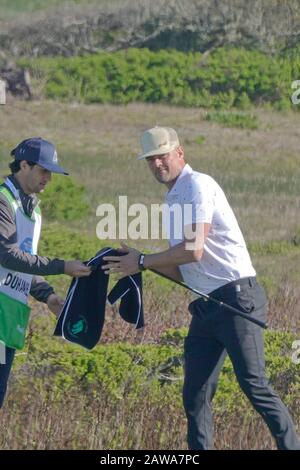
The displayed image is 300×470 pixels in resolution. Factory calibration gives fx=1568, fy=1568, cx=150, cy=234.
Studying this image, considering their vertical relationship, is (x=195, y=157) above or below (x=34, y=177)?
below

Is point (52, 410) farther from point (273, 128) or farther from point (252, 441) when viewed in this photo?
point (273, 128)

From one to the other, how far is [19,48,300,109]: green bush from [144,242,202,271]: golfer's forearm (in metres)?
17.5

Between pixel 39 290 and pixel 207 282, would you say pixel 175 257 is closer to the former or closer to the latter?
pixel 207 282

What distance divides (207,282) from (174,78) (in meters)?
19.5

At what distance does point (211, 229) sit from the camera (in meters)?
7.29

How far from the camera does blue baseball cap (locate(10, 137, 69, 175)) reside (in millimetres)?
7227

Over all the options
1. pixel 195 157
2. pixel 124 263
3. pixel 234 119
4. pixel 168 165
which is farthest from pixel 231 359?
pixel 234 119

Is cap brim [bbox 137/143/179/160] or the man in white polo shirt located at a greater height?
cap brim [bbox 137/143/179/160]

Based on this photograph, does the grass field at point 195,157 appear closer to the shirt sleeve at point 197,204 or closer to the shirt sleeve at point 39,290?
the shirt sleeve at point 39,290


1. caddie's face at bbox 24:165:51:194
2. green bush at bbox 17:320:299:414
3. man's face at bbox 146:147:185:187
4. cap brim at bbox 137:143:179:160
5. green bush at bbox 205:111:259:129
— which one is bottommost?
green bush at bbox 17:320:299:414

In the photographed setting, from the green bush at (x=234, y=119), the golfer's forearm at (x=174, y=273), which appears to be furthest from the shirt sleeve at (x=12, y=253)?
the green bush at (x=234, y=119)

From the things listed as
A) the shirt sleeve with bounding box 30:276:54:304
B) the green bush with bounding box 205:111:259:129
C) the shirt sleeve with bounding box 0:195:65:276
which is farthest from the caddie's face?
the green bush with bounding box 205:111:259:129

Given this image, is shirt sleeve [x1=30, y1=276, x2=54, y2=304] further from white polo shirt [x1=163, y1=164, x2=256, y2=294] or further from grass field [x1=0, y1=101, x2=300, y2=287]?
grass field [x1=0, y1=101, x2=300, y2=287]

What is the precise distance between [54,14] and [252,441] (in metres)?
24.5
